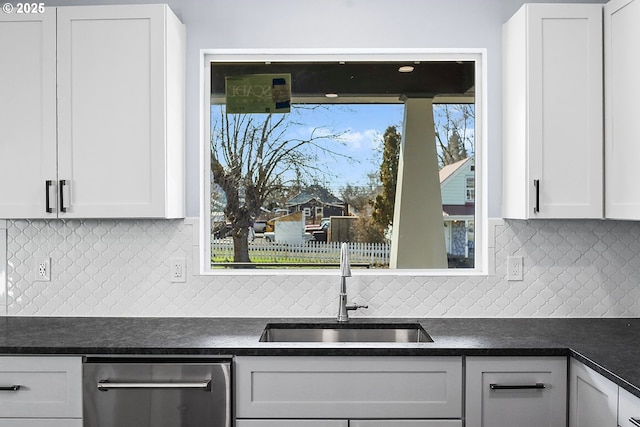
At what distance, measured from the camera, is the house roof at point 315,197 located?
2914 mm

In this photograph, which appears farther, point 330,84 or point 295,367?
point 330,84

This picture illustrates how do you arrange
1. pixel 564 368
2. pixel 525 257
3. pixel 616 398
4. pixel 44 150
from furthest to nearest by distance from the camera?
1. pixel 525 257
2. pixel 44 150
3. pixel 564 368
4. pixel 616 398

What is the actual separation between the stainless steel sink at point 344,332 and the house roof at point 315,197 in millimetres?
617

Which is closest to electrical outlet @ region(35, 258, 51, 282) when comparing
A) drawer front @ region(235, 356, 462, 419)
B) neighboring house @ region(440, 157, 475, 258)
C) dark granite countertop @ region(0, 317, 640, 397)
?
dark granite countertop @ region(0, 317, 640, 397)

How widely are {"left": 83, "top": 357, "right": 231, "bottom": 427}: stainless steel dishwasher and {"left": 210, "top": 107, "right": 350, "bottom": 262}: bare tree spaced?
2.77 ft

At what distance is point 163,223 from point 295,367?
3.43 ft

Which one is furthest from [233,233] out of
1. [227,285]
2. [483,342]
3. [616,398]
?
[616,398]

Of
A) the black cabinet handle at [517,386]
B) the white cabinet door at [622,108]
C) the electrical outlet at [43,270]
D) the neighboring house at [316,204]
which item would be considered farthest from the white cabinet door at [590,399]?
the electrical outlet at [43,270]

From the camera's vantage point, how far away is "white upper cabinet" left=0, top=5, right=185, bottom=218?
96.7 inches

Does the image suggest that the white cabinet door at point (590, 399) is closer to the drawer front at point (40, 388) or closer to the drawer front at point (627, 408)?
the drawer front at point (627, 408)

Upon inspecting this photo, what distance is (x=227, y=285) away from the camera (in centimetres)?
278

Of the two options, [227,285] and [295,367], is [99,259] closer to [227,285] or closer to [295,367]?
[227,285]

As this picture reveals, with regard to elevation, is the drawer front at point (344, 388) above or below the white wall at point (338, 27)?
below

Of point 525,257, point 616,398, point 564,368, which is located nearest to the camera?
point 616,398
